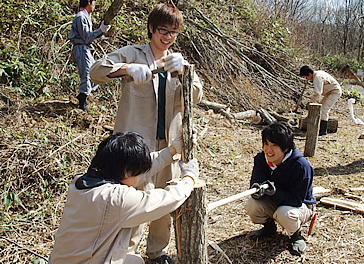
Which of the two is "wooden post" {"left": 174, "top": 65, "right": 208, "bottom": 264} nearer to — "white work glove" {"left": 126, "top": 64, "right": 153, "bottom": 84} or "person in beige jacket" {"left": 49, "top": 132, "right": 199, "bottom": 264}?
"white work glove" {"left": 126, "top": 64, "right": 153, "bottom": 84}

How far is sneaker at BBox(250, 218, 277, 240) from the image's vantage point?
2.76 meters

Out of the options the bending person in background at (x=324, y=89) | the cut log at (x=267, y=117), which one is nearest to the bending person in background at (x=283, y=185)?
the bending person in background at (x=324, y=89)

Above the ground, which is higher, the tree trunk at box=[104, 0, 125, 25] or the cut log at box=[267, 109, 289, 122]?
the tree trunk at box=[104, 0, 125, 25]

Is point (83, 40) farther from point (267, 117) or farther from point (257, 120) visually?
point (267, 117)

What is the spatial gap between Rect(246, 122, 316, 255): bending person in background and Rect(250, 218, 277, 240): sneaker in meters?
0.14

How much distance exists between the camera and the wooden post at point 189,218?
1932 mm

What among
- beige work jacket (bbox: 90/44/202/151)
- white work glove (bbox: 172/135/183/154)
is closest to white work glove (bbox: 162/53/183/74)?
beige work jacket (bbox: 90/44/202/151)

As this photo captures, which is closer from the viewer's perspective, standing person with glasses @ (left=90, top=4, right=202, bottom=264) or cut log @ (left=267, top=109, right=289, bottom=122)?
standing person with glasses @ (left=90, top=4, right=202, bottom=264)

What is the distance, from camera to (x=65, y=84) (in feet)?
17.4

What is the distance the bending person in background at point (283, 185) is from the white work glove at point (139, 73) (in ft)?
3.60

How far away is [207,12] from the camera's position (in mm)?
8672

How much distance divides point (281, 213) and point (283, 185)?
0.24 meters

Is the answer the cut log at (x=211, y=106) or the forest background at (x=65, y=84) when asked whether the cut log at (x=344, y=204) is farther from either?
the cut log at (x=211, y=106)

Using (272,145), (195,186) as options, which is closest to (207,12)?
(272,145)
